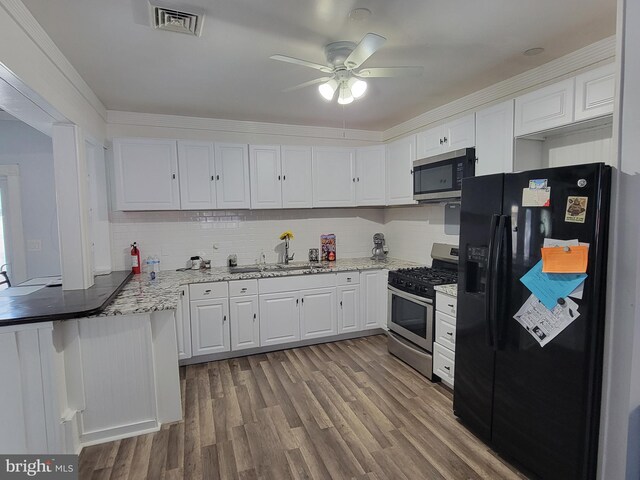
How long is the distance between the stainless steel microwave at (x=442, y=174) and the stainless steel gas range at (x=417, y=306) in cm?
65

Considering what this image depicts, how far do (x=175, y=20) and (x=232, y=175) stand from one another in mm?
1900

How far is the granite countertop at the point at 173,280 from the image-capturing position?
2.24 m

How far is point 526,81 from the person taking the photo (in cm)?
273

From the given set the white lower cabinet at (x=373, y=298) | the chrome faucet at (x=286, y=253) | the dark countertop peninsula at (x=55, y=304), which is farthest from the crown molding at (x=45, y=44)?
the white lower cabinet at (x=373, y=298)

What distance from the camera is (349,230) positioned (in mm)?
4570

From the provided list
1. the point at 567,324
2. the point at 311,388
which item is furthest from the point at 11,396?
the point at 567,324

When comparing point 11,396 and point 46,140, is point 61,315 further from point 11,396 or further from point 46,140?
point 46,140

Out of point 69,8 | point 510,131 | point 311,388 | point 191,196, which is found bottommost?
point 311,388

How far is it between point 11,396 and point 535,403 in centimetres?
288

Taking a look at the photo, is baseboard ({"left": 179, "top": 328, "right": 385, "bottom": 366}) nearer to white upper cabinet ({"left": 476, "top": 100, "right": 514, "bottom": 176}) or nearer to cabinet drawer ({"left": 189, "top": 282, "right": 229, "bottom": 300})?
cabinet drawer ({"left": 189, "top": 282, "right": 229, "bottom": 300})

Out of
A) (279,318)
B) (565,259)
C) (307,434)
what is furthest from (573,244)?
(279,318)

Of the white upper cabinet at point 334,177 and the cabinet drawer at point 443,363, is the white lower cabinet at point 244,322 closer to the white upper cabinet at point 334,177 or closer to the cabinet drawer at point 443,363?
the white upper cabinet at point 334,177

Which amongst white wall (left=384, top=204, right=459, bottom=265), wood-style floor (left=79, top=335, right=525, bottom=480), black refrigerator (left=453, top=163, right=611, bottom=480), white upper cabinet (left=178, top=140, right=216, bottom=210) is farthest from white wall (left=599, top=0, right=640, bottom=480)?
white upper cabinet (left=178, top=140, right=216, bottom=210)

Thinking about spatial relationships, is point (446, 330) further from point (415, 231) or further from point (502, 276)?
point (415, 231)
